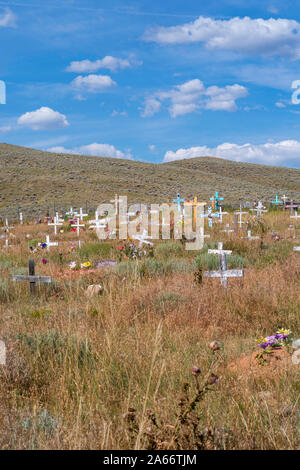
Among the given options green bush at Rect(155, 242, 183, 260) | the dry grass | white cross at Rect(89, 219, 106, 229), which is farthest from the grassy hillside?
the dry grass

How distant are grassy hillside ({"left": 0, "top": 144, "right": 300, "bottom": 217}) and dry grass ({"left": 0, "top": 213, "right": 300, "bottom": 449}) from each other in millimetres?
31629

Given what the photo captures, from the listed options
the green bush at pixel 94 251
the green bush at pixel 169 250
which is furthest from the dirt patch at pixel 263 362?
the green bush at pixel 94 251

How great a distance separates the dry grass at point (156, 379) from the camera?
238 cm

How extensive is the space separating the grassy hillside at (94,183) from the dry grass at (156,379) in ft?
104

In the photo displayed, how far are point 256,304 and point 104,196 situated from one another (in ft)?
136

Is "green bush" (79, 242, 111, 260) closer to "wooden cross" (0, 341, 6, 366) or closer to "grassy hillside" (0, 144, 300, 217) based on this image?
"wooden cross" (0, 341, 6, 366)

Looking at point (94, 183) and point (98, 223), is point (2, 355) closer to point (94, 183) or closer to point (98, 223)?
point (98, 223)

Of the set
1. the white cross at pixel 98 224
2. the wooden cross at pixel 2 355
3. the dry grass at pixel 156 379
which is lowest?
the dry grass at pixel 156 379

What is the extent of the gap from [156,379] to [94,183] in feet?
171

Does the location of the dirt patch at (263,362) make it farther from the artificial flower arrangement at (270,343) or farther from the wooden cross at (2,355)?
the wooden cross at (2,355)

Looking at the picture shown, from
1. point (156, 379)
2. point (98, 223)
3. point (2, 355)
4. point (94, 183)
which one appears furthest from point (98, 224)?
point (94, 183)

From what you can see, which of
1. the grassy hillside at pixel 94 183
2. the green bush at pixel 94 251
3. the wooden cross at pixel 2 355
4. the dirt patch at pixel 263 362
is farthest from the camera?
the grassy hillside at pixel 94 183

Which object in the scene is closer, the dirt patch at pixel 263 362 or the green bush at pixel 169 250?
the dirt patch at pixel 263 362

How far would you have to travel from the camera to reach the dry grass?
7.80 ft
